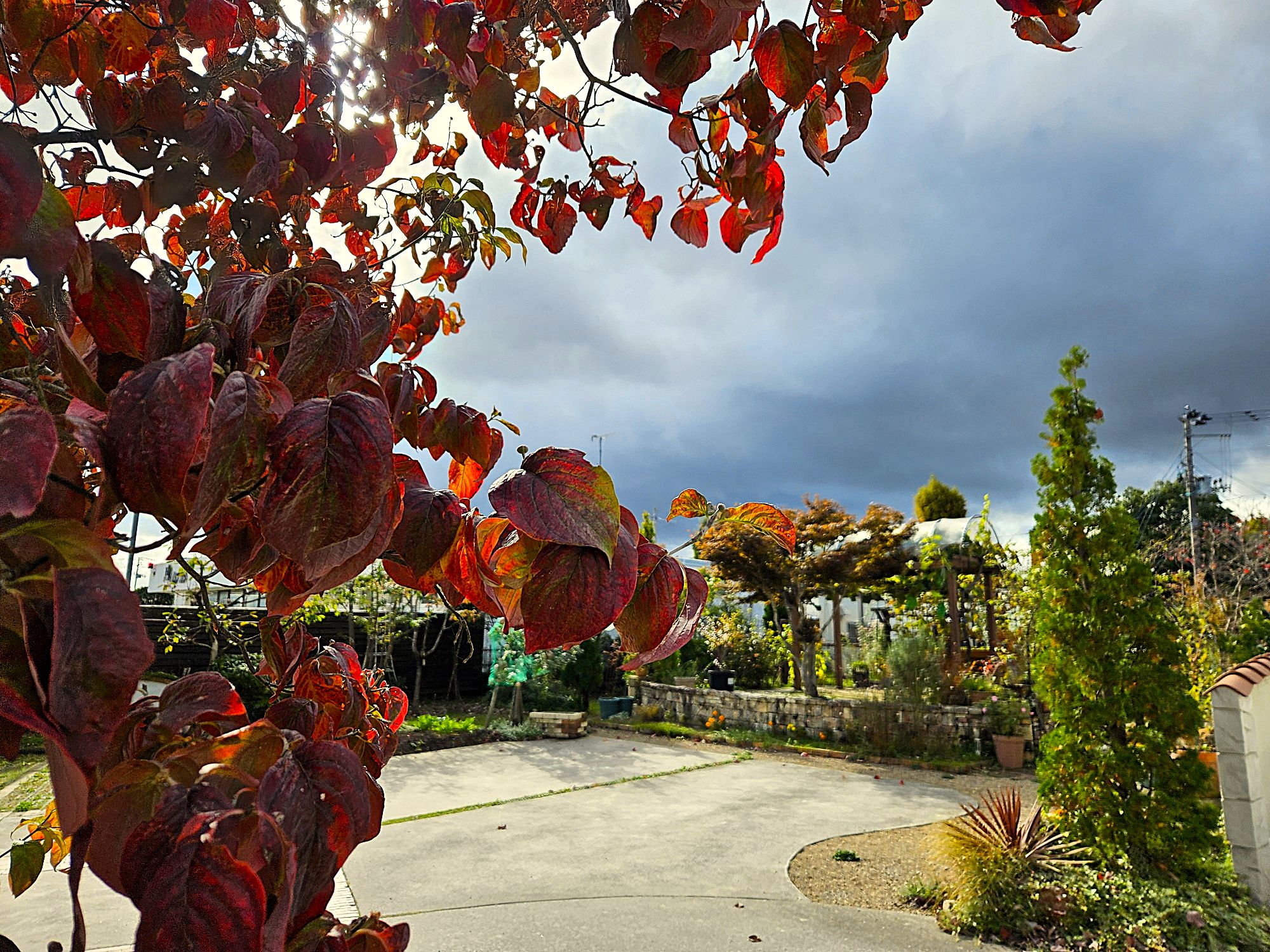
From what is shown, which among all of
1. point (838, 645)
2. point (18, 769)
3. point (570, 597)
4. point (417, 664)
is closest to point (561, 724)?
point (417, 664)

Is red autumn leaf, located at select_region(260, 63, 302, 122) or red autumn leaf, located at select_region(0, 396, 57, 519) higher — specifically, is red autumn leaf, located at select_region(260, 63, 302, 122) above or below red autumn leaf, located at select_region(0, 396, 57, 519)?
above

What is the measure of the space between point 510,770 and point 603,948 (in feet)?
13.4

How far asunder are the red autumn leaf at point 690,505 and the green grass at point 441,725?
862cm

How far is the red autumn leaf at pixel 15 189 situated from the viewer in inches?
15.4

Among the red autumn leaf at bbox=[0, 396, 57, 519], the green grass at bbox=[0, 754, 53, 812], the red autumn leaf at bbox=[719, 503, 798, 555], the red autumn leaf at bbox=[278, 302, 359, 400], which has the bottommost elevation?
the green grass at bbox=[0, 754, 53, 812]

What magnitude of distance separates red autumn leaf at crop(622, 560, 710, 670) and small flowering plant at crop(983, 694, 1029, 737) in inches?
330

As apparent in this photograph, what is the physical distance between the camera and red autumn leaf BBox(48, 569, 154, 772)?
13.6 inches

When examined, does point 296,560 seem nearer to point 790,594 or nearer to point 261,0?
point 261,0

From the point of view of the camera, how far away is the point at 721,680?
11812 mm

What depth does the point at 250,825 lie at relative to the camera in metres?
0.47

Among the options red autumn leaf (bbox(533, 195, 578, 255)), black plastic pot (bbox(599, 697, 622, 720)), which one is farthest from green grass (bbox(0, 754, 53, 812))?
black plastic pot (bbox(599, 697, 622, 720))

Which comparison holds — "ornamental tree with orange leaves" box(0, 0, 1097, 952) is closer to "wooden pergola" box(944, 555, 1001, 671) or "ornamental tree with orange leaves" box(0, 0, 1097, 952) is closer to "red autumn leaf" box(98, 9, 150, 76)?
"red autumn leaf" box(98, 9, 150, 76)

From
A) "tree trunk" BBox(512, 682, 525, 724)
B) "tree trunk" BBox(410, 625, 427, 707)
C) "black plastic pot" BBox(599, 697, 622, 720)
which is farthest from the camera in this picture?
"black plastic pot" BBox(599, 697, 622, 720)

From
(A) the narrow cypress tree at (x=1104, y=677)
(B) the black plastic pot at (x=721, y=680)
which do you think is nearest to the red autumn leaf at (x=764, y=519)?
(A) the narrow cypress tree at (x=1104, y=677)
